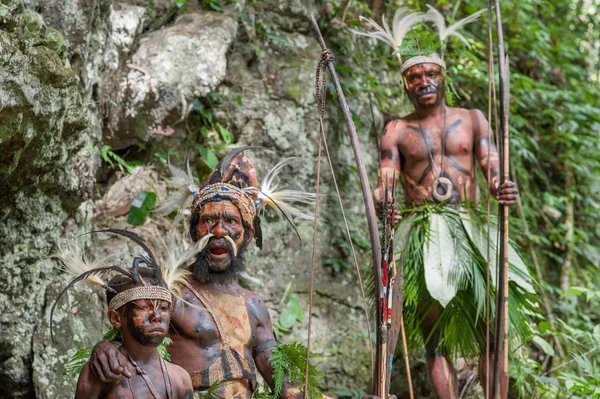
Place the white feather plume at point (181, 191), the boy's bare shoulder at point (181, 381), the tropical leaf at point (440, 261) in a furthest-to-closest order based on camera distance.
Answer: the tropical leaf at point (440, 261), the white feather plume at point (181, 191), the boy's bare shoulder at point (181, 381)

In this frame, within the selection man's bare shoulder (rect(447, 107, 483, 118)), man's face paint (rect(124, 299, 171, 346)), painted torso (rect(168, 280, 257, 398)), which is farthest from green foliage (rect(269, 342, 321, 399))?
man's bare shoulder (rect(447, 107, 483, 118))

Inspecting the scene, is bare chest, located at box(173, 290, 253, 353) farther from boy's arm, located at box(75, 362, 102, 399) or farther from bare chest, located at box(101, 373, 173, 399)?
boy's arm, located at box(75, 362, 102, 399)

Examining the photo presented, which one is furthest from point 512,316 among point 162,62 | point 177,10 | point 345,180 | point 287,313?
point 177,10

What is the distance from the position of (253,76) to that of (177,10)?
2.45 feet

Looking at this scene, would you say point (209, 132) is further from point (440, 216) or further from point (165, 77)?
point (440, 216)

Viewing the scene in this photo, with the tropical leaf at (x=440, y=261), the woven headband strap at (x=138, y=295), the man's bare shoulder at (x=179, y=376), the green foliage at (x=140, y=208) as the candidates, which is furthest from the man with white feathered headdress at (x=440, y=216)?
the woven headband strap at (x=138, y=295)

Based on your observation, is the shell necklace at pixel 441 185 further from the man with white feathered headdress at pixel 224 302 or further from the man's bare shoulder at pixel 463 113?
the man with white feathered headdress at pixel 224 302

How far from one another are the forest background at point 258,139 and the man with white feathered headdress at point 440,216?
0.62 meters

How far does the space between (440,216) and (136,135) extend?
2096mm

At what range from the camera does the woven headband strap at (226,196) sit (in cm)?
413

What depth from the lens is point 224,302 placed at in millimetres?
4070

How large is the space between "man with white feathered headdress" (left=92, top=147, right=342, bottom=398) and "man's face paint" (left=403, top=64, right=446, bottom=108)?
1.21m

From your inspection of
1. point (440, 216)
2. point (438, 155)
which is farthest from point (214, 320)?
point (438, 155)

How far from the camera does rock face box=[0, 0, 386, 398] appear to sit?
4168mm
